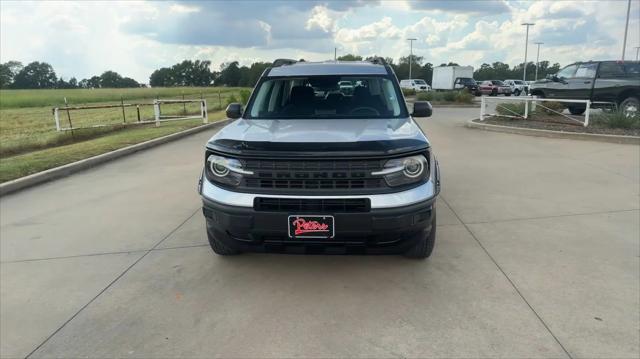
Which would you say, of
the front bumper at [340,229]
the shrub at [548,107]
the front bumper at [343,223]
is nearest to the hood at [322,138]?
the front bumper at [343,223]

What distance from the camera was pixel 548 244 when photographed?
4.39 meters

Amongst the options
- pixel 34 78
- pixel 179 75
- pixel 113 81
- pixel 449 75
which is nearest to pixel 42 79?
pixel 34 78

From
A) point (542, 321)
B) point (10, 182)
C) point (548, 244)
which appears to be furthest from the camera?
point (10, 182)

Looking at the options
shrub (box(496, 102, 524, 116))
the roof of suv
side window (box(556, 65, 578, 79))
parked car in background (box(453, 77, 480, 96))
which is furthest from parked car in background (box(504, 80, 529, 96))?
the roof of suv

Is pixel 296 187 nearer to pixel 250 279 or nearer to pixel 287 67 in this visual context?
pixel 250 279

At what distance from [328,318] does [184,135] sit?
11.1 m

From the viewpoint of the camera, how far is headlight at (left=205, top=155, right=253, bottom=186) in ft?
11.1

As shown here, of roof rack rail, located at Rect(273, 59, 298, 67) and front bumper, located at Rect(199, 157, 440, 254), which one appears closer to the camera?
front bumper, located at Rect(199, 157, 440, 254)

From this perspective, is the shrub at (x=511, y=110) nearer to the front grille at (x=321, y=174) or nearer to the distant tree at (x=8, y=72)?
the front grille at (x=321, y=174)

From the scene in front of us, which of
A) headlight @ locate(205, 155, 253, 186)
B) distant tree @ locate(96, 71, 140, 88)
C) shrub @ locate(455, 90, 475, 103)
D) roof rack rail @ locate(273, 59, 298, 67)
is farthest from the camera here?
distant tree @ locate(96, 71, 140, 88)

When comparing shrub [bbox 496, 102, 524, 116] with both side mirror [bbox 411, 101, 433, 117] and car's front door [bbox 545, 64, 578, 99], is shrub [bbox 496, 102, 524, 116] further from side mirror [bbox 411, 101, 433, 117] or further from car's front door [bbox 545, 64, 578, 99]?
side mirror [bbox 411, 101, 433, 117]

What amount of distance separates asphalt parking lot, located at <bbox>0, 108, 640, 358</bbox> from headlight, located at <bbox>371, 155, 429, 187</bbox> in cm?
86

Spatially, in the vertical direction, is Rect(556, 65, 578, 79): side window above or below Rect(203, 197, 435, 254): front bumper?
above

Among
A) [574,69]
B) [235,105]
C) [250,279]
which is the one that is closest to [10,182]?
[235,105]
